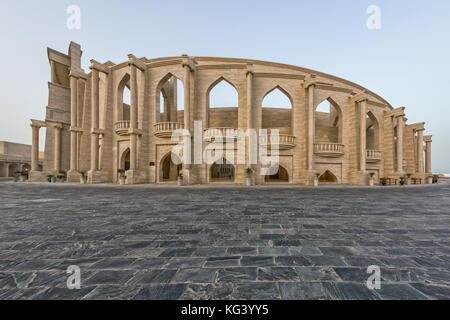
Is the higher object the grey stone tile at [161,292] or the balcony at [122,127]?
the balcony at [122,127]

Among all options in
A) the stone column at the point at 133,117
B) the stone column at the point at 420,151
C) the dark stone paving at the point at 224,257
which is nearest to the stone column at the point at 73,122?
the stone column at the point at 133,117

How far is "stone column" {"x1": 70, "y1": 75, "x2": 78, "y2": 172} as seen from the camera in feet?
66.1

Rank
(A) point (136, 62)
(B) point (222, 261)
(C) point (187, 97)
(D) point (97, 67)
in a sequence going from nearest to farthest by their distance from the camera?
1. (B) point (222, 261)
2. (C) point (187, 97)
3. (A) point (136, 62)
4. (D) point (97, 67)

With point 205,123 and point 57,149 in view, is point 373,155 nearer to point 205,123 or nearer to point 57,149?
point 205,123

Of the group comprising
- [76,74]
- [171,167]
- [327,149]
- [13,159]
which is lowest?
[171,167]

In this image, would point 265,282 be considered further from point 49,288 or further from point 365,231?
point 365,231

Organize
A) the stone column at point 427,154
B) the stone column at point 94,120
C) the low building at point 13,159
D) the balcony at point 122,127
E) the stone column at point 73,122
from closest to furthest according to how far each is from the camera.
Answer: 1. the stone column at point 94,120
2. the balcony at point 122,127
3. the stone column at point 73,122
4. the stone column at point 427,154
5. the low building at point 13,159

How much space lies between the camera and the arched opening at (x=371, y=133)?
70.2ft

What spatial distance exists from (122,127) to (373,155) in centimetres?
2845

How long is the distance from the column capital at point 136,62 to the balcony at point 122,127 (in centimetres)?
580

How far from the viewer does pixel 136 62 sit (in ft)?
57.2

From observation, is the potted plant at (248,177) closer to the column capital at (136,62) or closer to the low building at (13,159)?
the column capital at (136,62)

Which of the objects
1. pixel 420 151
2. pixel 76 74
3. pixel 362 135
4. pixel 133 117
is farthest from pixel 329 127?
pixel 76 74

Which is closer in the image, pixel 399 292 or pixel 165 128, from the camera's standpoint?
pixel 399 292
